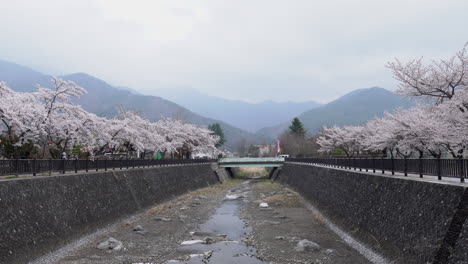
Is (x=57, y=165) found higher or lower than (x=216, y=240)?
higher

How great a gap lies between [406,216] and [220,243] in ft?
29.6

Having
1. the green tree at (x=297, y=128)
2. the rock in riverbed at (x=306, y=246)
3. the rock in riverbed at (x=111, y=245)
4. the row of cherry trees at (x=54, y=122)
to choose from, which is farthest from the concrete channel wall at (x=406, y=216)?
the green tree at (x=297, y=128)

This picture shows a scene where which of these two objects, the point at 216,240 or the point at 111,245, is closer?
the point at 111,245

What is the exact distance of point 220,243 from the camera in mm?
18203

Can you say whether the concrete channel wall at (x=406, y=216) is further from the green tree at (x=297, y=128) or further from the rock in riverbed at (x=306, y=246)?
the green tree at (x=297, y=128)

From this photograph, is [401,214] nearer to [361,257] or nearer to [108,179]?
[361,257]

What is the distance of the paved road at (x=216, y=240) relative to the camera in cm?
1507

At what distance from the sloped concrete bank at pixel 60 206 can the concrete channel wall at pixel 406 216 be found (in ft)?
41.0

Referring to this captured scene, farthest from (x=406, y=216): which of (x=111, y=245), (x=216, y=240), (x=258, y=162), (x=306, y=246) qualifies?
(x=258, y=162)

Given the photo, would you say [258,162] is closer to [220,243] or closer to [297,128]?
[297,128]

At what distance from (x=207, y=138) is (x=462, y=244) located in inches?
2521

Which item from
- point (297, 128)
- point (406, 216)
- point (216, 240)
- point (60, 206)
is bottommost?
point (216, 240)

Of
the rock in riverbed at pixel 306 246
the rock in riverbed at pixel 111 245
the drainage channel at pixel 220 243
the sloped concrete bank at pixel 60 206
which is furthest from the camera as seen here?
the rock in riverbed at pixel 111 245

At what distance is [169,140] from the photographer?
195 ft
